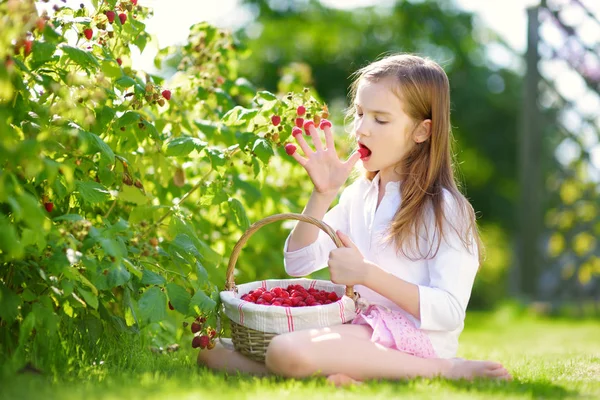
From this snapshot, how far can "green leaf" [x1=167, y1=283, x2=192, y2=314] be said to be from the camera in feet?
7.45

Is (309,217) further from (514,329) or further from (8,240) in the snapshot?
(514,329)

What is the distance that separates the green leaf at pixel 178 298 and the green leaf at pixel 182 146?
1.59ft

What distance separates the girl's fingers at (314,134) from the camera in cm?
253

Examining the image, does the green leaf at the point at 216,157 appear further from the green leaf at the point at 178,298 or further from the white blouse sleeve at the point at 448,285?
the white blouse sleeve at the point at 448,285

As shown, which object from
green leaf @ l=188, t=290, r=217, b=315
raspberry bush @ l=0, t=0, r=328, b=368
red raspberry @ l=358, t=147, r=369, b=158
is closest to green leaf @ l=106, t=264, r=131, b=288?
raspberry bush @ l=0, t=0, r=328, b=368

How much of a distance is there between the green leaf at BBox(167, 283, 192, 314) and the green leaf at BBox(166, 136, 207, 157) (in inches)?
19.0

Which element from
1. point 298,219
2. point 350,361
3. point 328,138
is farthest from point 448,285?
point 328,138

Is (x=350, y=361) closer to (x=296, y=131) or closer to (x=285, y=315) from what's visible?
(x=285, y=315)

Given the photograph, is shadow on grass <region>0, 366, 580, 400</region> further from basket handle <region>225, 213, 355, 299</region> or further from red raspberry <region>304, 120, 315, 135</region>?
red raspberry <region>304, 120, 315, 135</region>

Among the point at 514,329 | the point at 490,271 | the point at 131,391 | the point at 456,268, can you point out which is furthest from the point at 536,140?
the point at 490,271

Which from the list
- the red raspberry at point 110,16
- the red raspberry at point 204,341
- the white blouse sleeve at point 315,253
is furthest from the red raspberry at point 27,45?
the white blouse sleeve at point 315,253

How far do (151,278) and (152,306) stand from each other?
121 millimetres

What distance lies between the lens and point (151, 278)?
227 centimetres

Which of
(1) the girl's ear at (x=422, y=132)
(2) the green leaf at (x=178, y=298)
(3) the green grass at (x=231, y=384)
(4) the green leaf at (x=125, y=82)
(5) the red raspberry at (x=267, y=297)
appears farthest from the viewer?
(1) the girl's ear at (x=422, y=132)
